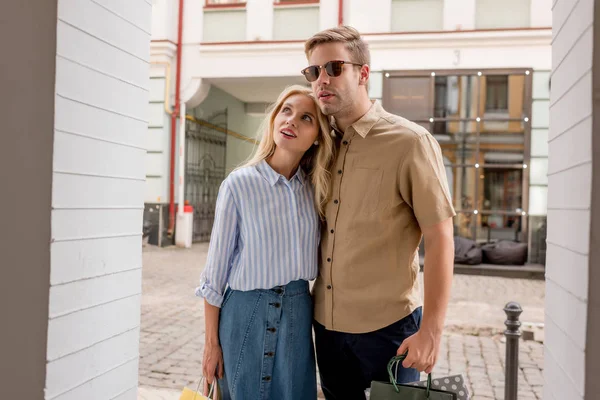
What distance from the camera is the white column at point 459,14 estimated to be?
1184 centimetres

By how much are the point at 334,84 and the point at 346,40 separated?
211 mm

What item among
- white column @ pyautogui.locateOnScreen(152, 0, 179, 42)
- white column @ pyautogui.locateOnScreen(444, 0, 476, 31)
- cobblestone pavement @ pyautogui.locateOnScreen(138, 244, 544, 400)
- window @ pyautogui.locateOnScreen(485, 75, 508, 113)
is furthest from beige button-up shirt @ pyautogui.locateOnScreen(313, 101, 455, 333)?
white column @ pyautogui.locateOnScreen(152, 0, 179, 42)

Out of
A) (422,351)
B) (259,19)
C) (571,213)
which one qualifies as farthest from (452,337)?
(259,19)

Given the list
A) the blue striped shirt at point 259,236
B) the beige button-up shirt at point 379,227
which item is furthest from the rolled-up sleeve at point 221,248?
the beige button-up shirt at point 379,227

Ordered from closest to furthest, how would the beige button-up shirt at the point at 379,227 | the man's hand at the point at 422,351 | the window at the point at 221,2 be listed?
the man's hand at the point at 422,351 < the beige button-up shirt at the point at 379,227 < the window at the point at 221,2

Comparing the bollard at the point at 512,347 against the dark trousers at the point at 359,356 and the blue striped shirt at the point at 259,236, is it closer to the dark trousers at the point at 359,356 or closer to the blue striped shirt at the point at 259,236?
the dark trousers at the point at 359,356

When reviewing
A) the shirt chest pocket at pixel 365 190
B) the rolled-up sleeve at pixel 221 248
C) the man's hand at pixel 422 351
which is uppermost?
the shirt chest pocket at pixel 365 190

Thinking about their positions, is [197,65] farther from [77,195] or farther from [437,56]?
[77,195]

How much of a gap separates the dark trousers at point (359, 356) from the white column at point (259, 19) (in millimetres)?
11609

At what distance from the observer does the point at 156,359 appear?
215 inches

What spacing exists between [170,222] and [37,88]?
12402mm

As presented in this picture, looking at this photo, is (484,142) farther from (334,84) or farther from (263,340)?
(263,340)

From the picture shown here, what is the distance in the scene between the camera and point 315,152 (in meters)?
2.69

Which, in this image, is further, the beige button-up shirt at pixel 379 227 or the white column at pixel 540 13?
the white column at pixel 540 13
